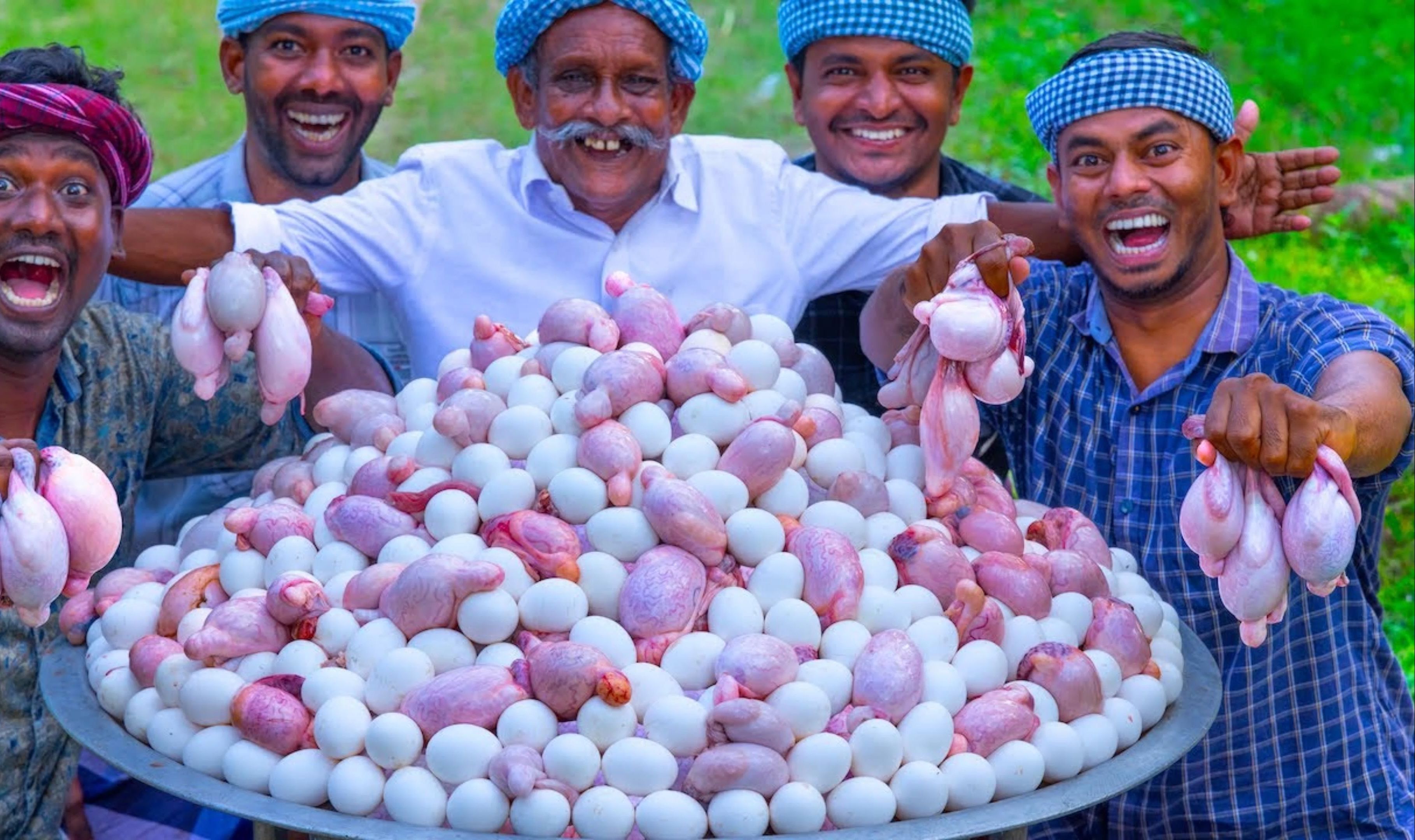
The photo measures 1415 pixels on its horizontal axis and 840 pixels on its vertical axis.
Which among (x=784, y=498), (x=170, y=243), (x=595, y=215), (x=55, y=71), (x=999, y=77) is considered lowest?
(x=784, y=498)

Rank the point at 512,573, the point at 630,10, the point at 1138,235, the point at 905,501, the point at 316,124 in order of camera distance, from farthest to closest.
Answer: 1. the point at 316,124
2. the point at 630,10
3. the point at 1138,235
4. the point at 905,501
5. the point at 512,573

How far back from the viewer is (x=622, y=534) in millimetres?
1965

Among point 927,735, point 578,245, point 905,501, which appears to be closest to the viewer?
point 927,735

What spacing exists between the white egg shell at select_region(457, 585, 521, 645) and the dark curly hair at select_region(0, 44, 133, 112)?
1223mm

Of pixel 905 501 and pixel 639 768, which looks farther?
pixel 905 501

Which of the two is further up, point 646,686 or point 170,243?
point 170,243

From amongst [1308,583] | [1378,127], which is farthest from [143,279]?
[1378,127]

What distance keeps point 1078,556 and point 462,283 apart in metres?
1.36

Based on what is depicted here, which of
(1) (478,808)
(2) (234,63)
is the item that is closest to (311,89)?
(2) (234,63)

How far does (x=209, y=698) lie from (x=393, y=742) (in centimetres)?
26

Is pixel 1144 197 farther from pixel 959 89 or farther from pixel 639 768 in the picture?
pixel 639 768

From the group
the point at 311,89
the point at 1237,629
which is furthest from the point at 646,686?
the point at 311,89

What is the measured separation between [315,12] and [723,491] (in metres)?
1.83

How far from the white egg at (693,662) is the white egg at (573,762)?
6.2 inches
